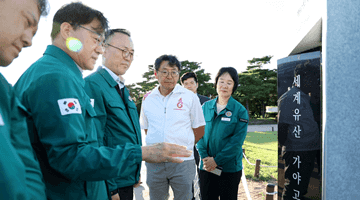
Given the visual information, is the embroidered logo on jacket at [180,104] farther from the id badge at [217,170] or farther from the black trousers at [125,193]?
the black trousers at [125,193]

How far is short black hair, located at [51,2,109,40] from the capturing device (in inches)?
53.2

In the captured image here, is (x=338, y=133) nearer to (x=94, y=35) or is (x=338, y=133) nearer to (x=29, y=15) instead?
(x=94, y=35)

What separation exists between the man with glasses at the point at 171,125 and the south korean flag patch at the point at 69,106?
1.76 m

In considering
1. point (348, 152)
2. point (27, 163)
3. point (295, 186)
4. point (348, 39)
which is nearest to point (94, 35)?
point (27, 163)

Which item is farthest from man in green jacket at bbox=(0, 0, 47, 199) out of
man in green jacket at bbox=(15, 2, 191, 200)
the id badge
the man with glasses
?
the id badge

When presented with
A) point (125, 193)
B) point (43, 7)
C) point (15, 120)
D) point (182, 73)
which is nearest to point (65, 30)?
point (43, 7)

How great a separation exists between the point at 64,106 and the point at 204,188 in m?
2.76

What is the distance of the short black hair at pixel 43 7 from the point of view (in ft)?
3.04

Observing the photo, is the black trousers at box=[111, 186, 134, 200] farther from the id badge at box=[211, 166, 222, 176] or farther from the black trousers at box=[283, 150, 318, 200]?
the black trousers at box=[283, 150, 318, 200]

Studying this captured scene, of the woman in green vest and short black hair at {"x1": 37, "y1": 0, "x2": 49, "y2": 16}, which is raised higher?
short black hair at {"x1": 37, "y1": 0, "x2": 49, "y2": 16}

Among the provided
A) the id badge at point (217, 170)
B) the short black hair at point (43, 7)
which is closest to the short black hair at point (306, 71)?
the id badge at point (217, 170)

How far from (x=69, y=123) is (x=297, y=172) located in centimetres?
289

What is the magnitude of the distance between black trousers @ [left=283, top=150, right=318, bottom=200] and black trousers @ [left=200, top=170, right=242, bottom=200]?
667 mm

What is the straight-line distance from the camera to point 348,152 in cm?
223
